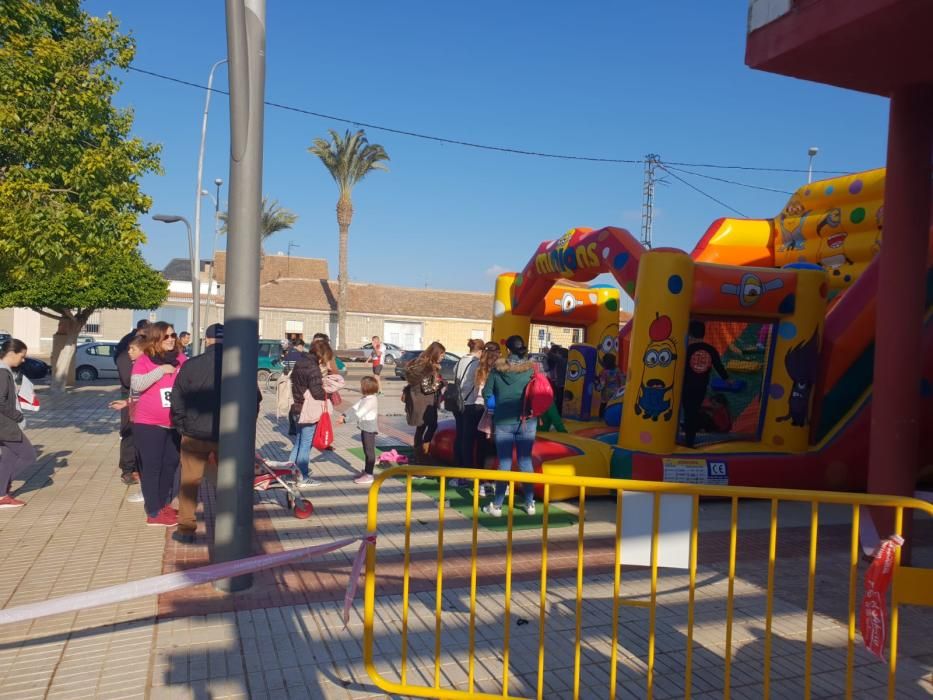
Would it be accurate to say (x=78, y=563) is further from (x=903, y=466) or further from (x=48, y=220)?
(x=903, y=466)

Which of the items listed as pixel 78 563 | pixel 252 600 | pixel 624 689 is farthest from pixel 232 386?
pixel 624 689

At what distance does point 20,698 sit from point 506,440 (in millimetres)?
4614

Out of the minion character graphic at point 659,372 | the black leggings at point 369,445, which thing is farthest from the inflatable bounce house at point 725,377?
the black leggings at point 369,445

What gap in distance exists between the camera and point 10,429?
6.62 meters

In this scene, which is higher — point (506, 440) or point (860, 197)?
point (860, 197)

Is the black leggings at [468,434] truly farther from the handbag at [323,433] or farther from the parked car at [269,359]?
the parked car at [269,359]

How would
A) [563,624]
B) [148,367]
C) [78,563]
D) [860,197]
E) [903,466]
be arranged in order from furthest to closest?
[860,197] → [148,367] → [903,466] → [78,563] → [563,624]

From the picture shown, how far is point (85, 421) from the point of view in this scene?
13406mm

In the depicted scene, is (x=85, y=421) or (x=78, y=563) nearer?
(x=78, y=563)

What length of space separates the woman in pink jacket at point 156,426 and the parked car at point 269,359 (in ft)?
61.9

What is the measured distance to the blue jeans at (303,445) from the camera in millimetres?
7770

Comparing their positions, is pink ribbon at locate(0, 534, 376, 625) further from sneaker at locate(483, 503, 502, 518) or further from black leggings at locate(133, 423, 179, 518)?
sneaker at locate(483, 503, 502, 518)

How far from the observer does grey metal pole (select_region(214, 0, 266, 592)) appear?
4.96 metres

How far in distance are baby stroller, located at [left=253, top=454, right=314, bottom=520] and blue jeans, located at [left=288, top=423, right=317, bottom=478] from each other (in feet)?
0.42
